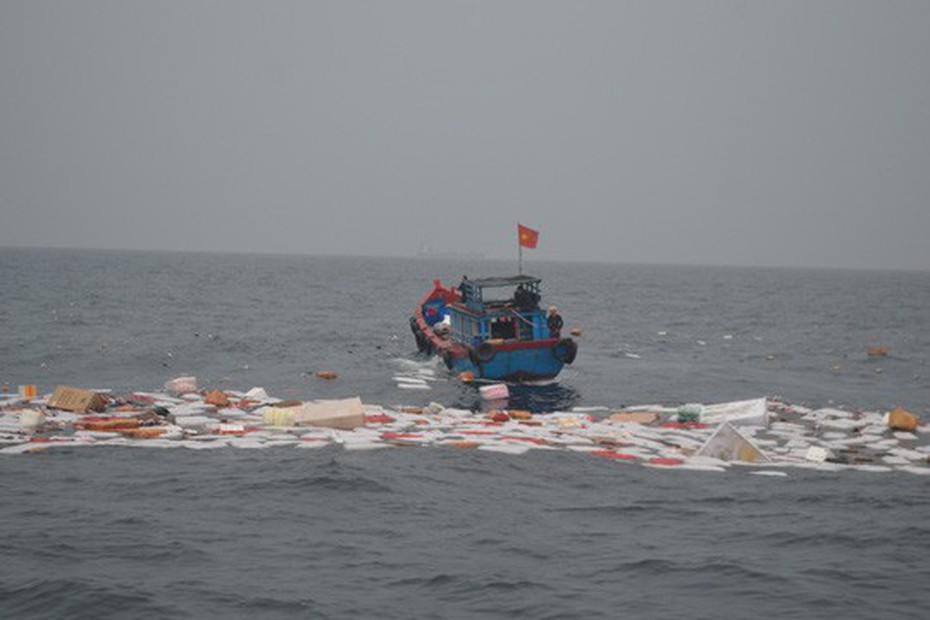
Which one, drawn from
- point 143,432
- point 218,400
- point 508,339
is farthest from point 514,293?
point 143,432

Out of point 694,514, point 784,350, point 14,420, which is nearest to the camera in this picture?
point 694,514

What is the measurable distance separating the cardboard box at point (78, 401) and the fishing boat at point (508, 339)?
1253 cm

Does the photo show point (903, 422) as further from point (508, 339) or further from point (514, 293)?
point (514, 293)

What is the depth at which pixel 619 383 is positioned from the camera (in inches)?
1359

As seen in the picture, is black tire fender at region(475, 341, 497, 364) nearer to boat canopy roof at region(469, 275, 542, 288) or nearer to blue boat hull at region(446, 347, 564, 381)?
blue boat hull at region(446, 347, 564, 381)

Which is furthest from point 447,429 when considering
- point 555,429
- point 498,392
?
point 498,392

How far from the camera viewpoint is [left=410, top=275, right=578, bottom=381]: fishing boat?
32.3 m

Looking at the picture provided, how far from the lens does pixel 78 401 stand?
78.8 feet

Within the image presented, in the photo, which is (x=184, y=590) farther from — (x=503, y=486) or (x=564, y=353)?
(x=564, y=353)

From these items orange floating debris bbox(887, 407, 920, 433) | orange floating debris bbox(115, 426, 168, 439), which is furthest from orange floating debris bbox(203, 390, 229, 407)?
orange floating debris bbox(887, 407, 920, 433)

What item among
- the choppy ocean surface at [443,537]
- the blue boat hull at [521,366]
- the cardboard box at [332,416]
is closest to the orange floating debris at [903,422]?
the choppy ocean surface at [443,537]

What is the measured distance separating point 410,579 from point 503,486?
17.0 ft

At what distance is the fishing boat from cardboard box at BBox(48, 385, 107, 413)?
41.1ft

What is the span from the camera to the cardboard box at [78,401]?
23.8m
